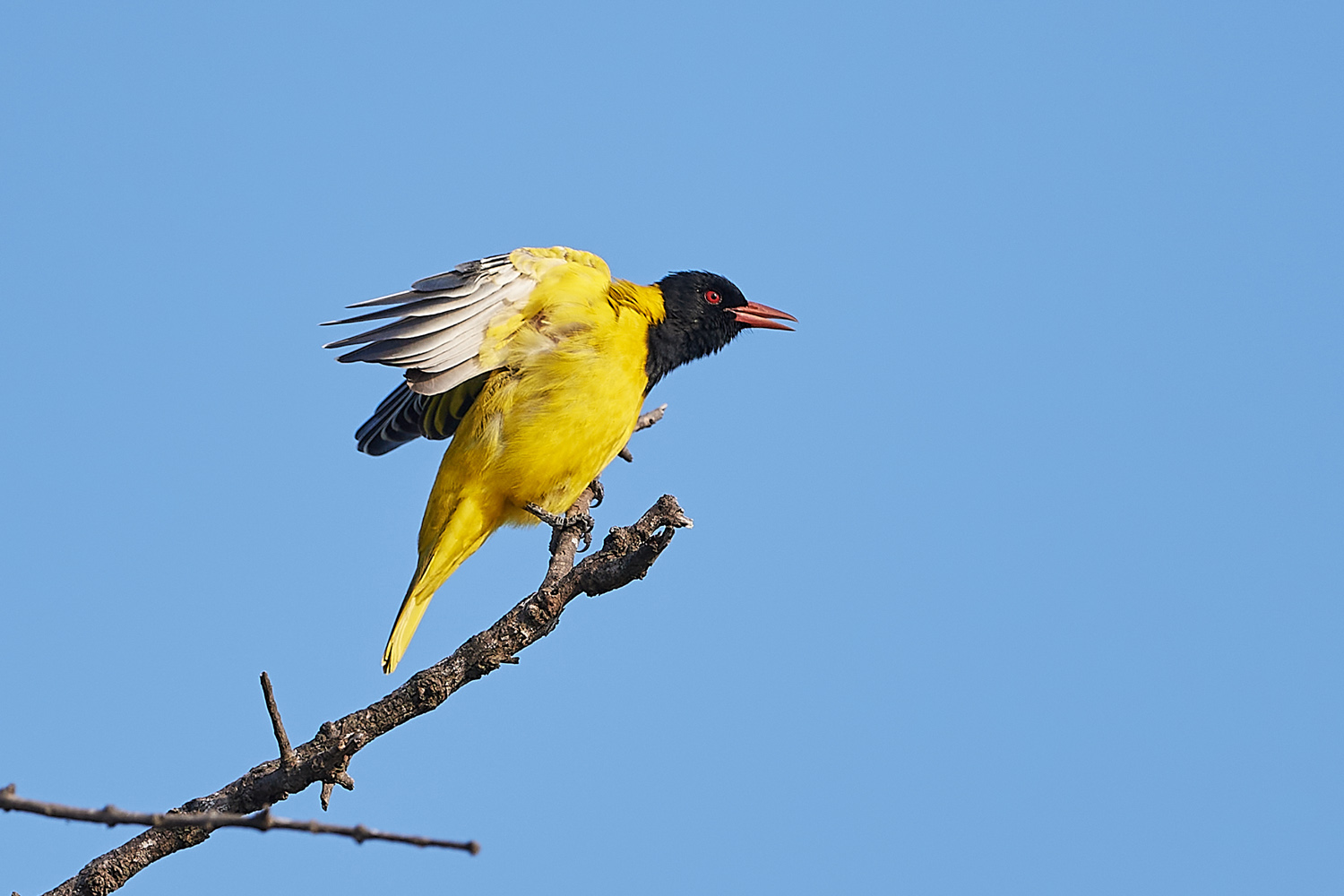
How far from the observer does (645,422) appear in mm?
6453

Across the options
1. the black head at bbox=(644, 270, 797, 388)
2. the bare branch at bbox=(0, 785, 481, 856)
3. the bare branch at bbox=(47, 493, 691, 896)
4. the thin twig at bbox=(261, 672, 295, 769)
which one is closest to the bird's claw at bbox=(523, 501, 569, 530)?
the black head at bbox=(644, 270, 797, 388)

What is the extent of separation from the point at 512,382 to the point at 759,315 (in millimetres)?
1779

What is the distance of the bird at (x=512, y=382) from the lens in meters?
5.23

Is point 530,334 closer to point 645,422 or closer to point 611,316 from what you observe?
point 611,316

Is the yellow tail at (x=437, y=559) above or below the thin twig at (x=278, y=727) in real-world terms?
above

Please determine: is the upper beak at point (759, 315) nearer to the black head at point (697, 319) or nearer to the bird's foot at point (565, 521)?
the black head at point (697, 319)

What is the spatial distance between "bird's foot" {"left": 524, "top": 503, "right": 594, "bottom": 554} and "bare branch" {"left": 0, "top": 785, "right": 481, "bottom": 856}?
3.58m

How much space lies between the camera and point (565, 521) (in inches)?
211

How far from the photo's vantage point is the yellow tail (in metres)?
5.37

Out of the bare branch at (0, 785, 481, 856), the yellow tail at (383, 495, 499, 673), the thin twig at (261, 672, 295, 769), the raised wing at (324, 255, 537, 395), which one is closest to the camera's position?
the bare branch at (0, 785, 481, 856)

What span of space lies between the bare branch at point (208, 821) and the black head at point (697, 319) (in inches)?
171

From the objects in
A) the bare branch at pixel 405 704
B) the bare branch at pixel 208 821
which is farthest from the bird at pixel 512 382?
the bare branch at pixel 208 821

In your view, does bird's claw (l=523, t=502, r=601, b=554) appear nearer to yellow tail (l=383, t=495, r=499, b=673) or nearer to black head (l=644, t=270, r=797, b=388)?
yellow tail (l=383, t=495, r=499, b=673)

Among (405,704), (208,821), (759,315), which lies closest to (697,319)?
(759,315)
